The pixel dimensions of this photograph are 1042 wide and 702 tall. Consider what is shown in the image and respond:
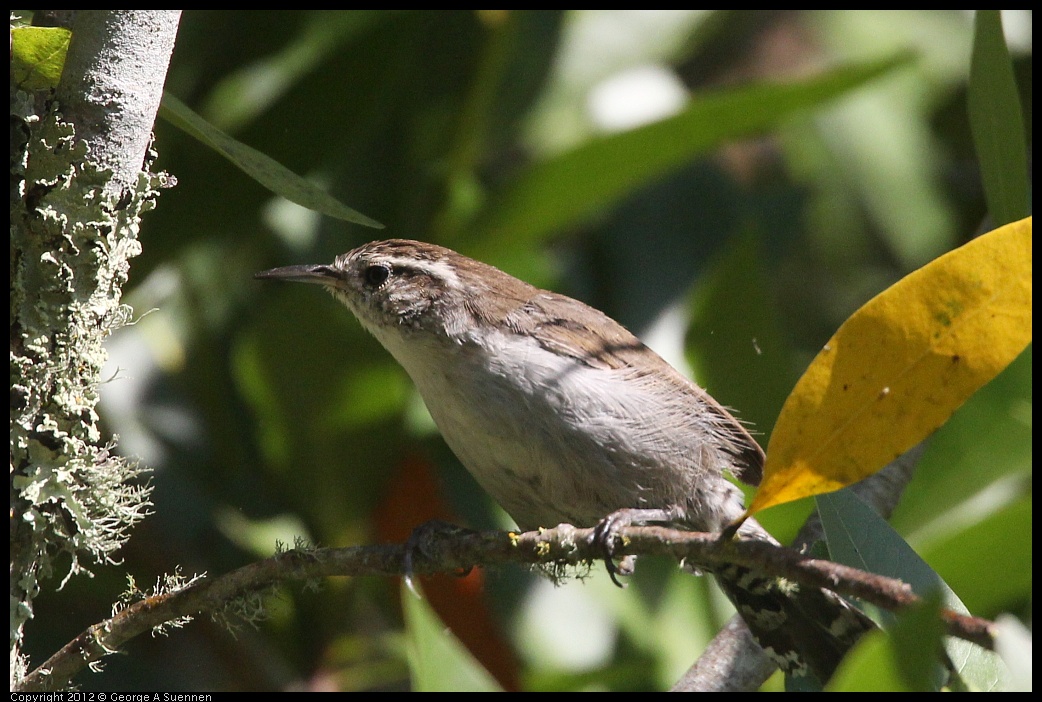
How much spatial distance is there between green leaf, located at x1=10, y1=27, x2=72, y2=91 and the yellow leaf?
5.27 ft

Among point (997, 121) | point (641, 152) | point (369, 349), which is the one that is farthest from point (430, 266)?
point (997, 121)

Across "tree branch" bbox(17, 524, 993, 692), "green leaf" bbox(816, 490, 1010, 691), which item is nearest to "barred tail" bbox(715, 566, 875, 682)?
"green leaf" bbox(816, 490, 1010, 691)

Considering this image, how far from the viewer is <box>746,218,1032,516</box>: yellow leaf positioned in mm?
1863

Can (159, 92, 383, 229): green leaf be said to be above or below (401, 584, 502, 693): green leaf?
above

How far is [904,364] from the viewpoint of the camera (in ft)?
6.26

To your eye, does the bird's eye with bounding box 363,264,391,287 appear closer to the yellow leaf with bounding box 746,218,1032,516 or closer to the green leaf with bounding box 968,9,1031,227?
the green leaf with bounding box 968,9,1031,227

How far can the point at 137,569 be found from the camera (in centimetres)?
382

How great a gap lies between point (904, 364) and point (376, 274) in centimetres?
224

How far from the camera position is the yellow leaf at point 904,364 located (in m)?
1.86

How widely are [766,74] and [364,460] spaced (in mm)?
3958

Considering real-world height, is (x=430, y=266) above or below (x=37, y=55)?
below

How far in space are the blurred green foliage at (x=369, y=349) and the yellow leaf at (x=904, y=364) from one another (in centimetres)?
165

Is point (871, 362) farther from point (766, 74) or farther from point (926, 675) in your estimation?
point (766, 74)

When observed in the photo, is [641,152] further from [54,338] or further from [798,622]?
[54,338]
